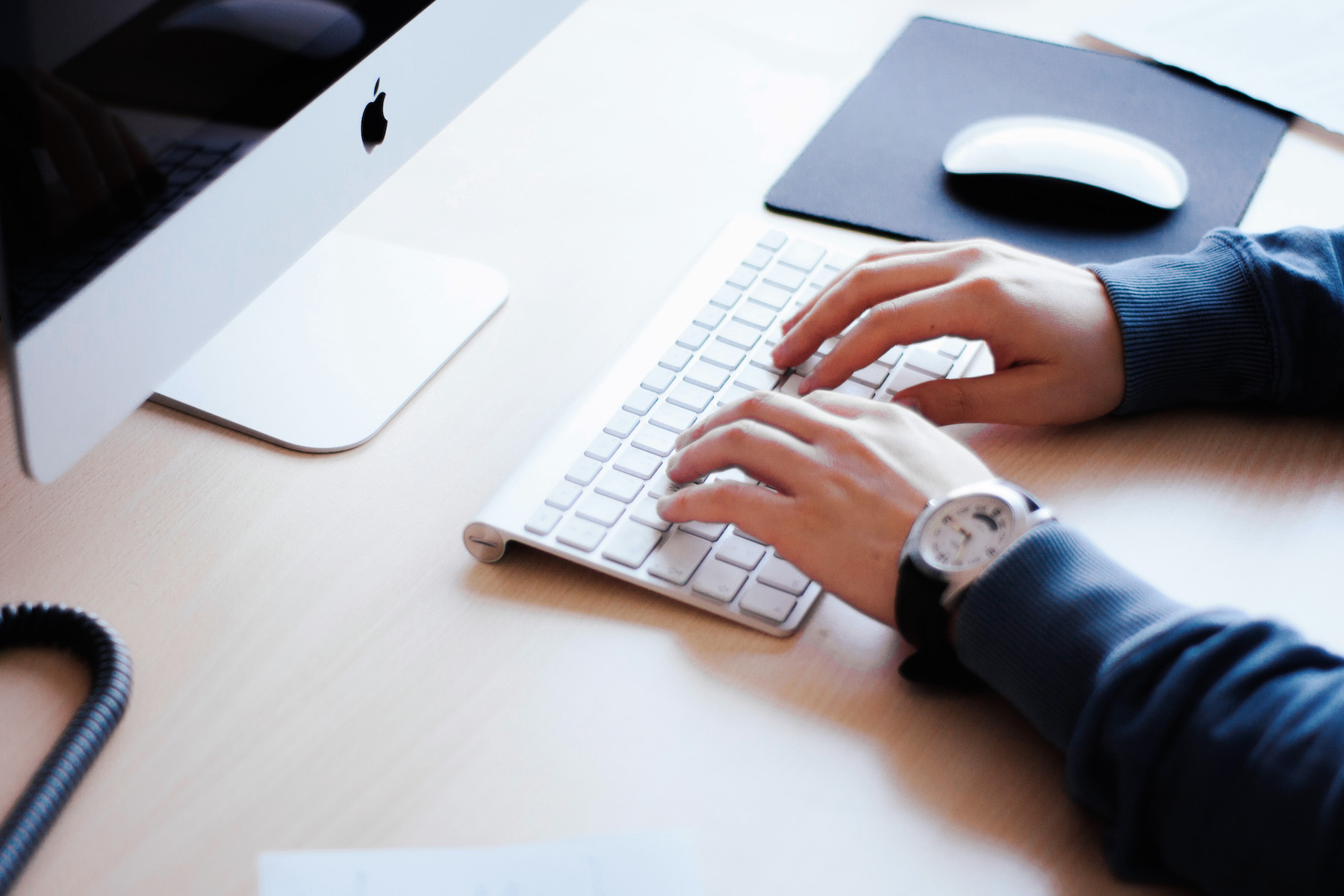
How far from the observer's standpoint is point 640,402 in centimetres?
70

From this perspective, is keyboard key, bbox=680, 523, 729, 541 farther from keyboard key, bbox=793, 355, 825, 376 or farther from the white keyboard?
keyboard key, bbox=793, 355, 825, 376

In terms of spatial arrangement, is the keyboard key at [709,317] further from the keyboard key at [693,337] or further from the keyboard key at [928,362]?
the keyboard key at [928,362]

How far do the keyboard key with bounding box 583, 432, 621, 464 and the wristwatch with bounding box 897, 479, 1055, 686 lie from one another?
0.18m

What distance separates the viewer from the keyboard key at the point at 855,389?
0.72 meters

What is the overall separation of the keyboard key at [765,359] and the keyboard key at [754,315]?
0.06 ft

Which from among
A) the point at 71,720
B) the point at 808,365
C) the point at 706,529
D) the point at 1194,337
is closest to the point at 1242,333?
the point at 1194,337

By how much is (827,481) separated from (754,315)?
0.63 feet

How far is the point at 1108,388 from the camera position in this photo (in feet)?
2.35

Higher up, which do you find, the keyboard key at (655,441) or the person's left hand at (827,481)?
the person's left hand at (827,481)

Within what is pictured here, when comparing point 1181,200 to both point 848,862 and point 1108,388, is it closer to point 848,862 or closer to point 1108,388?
point 1108,388

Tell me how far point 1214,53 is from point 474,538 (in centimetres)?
87

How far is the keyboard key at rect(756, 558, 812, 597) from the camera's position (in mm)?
607

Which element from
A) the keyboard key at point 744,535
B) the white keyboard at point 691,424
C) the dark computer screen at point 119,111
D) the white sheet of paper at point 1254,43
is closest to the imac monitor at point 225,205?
the dark computer screen at point 119,111

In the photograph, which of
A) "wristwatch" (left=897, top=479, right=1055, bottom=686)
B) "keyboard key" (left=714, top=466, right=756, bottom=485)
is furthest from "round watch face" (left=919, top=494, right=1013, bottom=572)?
"keyboard key" (left=714, top=466, right=756, bottom=485)
